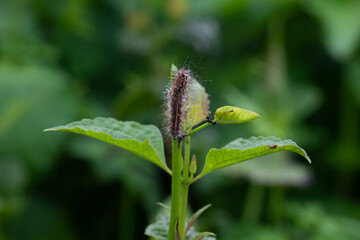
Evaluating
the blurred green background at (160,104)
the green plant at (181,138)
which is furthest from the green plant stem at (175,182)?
the blurred green background at (160,104)

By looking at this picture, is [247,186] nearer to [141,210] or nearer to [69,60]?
[141,210]

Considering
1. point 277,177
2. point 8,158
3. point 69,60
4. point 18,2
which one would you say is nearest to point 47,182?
point 8,158

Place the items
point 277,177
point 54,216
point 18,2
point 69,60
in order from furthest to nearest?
point 69,60, point 18,2, point 54,216, point 277,177

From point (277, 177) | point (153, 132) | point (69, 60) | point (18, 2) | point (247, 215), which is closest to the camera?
point (153, 132)

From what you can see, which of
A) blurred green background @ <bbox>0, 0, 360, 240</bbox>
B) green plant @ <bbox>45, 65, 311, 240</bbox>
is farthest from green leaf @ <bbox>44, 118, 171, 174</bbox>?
blurred green background @ <bbox>0, 0, 360, 240</bbox>

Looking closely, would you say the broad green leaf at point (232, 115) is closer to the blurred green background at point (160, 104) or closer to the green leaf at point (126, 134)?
the green leaf at point (126, 134)

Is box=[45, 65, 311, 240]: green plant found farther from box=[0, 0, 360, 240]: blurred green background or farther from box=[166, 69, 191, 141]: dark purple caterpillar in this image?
box=[0, 0, 360, 240]: blurred green background

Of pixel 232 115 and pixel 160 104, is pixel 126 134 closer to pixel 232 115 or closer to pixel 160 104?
pixel 232 115
